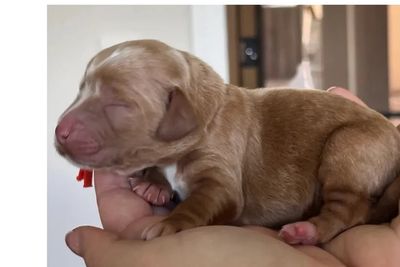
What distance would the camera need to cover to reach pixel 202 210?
26.3 inches

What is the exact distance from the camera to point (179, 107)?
0.69 m

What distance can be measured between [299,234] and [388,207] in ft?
0.41

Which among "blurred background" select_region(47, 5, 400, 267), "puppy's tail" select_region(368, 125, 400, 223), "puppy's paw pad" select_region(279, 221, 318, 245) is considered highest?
"blurred background" select_region(47, 5, 400, 267)

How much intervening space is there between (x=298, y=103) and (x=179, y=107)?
0.18 m

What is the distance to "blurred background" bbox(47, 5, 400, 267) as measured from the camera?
1073 millimetres

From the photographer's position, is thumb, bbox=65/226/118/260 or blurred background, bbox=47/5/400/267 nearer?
thumb, bbox=65/226/118/260

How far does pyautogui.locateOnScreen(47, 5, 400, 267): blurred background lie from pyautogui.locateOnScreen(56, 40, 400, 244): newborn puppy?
0.33m

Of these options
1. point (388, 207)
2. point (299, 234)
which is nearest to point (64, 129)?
point (299, 234)

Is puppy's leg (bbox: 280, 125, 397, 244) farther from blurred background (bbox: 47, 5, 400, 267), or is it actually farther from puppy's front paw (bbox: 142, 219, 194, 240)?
blurred background (bbox: 47, 5, 400, 267)

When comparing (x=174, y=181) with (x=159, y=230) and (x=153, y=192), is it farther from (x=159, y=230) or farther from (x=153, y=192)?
(x=159, y=230)

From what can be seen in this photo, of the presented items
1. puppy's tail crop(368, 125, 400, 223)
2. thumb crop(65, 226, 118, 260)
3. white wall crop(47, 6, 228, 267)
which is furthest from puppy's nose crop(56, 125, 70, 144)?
puppy's tail crop(368, 125, 400, 223)

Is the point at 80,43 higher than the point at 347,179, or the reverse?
the point at 80,43
